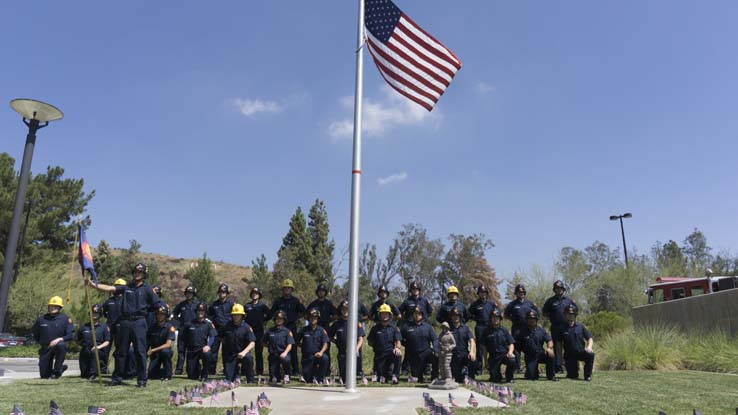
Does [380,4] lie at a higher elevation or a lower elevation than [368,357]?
higher

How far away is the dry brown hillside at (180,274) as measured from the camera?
2440 inches

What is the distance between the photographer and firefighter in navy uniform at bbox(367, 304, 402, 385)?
10.4 metres

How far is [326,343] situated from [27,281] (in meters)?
29.3

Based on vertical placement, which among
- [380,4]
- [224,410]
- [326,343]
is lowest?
[224,410]

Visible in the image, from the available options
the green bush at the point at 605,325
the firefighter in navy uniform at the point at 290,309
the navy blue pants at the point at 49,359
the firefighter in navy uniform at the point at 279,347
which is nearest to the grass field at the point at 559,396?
the navy blue pants at the point at 49,359

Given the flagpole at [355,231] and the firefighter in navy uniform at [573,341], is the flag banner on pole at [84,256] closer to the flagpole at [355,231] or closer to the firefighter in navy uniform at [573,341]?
the flagpole at [355,231]

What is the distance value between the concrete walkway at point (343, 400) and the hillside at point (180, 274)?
49.7 m

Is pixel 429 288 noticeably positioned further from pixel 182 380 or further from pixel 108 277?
pixel 182 380

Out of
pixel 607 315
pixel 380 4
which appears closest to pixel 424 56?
pixel 380 4

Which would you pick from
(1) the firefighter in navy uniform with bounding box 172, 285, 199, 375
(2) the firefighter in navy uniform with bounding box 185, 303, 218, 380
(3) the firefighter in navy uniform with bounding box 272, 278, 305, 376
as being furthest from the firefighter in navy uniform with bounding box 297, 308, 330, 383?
(1) the firefighter in navy uniform with bounding box 172, 285, 199, 375

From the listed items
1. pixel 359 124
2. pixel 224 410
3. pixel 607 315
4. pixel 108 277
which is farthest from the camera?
pixel 108 277

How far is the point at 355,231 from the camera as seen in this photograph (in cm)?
823

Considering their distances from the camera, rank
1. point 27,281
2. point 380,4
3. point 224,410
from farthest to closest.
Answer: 1. point 27,281
2. point 380,4
3. point 224,410

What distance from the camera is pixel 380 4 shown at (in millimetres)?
9312
